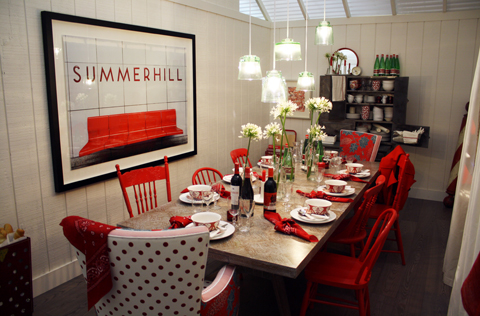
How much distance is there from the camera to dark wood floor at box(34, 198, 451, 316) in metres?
2.76

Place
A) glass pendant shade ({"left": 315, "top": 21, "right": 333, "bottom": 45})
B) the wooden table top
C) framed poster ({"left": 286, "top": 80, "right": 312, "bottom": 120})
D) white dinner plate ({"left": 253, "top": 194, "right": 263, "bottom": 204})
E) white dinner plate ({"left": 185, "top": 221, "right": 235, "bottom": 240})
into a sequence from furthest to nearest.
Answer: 1. framed poster ({"left": 286, "top": 80, "right": 312, "bottom": 120})
2. glass pendant shade ({"left": 315, "top": 21, "right": 333, "bottom": 45})
3. white dinner plate ({"left": 253, "top": 194, "right": 263, "bottom": 204})
4. white dinner plate ({"left": 185, "top": 221, "right": 235, "bottom": 240})
5. the wooden table top

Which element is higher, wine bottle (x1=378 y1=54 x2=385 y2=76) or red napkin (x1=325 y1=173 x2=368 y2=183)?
wine bottle (x1=378 y1=54 x2=385 y2=76)

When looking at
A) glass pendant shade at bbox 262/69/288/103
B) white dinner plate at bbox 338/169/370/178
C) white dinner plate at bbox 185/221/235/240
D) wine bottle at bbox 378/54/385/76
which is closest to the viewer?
white dinner plate at bbox 185/221/235/240

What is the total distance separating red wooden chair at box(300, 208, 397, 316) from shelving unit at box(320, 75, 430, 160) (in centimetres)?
292

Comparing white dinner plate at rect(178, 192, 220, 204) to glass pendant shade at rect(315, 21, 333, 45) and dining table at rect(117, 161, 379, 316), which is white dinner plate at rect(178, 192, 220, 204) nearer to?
dining table at rect(117, 161, 379, 316)

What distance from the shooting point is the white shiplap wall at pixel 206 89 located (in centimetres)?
269

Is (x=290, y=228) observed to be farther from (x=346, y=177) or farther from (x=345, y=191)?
(x=346, y=177)

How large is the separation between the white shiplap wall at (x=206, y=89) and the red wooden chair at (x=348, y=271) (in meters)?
1.96

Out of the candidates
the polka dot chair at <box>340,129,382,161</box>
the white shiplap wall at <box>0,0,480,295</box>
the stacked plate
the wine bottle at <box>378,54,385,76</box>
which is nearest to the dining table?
the white shiplap wall at <box>0,0,480,295</box>

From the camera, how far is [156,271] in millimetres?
1563

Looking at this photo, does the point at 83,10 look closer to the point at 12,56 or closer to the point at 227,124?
the point at 12,56

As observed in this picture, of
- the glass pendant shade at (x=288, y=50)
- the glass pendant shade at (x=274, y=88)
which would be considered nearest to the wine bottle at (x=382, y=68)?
the glass pendant shade at (x=288, y=50)

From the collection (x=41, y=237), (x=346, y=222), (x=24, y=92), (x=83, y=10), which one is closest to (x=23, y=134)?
(x=24, y=92)

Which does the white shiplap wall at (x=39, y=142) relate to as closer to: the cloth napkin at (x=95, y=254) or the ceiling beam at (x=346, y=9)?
the cloth napkin at (x=95, y=254)
